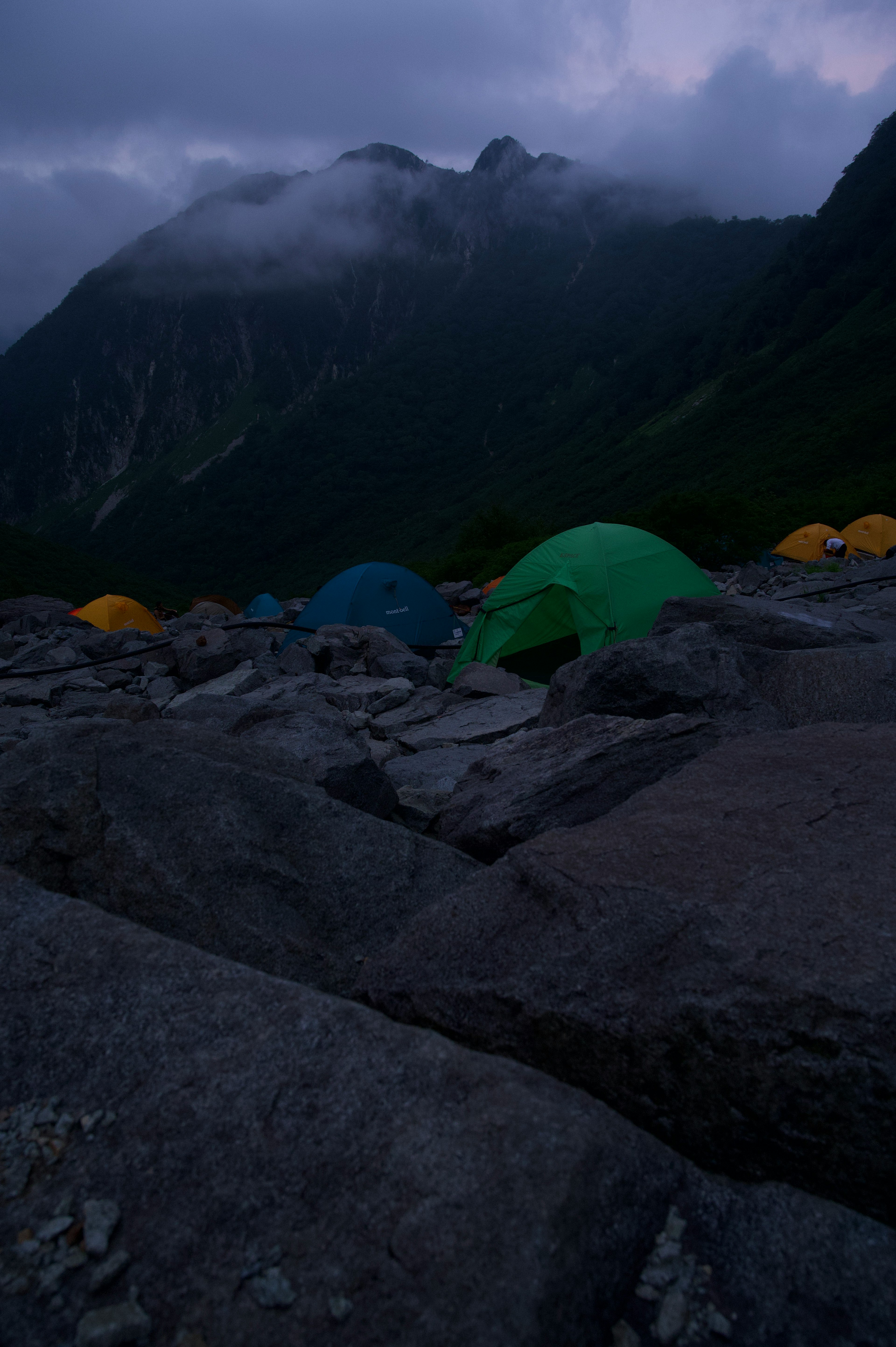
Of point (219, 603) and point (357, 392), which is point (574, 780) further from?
point (357, 392)

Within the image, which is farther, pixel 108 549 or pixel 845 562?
pixel 108 549

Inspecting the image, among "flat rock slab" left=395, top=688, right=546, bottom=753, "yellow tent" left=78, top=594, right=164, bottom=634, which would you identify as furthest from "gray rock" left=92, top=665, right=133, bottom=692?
"yellow tent" left=78, top=594, right=164, bottom=634

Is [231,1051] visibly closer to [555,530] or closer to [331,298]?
[555,530]

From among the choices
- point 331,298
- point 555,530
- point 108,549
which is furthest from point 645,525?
point 331,298

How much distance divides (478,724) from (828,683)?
138 inches

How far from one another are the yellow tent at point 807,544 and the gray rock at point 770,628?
18.6 meters

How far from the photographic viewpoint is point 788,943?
81.2 inches

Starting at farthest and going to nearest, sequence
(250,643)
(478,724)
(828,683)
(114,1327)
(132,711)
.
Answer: (250,643), (478,724), (132,711), (828,683), (114,1327)

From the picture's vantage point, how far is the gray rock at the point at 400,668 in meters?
11.9

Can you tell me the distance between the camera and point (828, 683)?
17.4ft

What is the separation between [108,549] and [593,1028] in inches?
5926

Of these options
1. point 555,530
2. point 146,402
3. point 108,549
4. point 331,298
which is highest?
point 331,298

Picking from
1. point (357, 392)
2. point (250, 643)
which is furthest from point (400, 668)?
point (357, 392)

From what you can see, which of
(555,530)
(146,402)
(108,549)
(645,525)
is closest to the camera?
(645,525)
